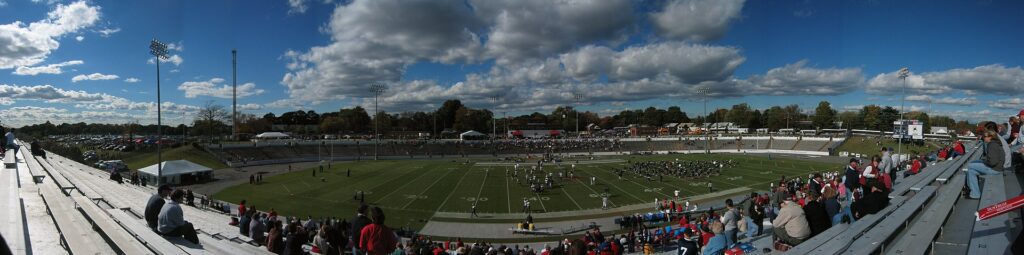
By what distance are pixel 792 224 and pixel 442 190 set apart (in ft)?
98.9

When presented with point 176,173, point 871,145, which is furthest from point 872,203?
point 871,145

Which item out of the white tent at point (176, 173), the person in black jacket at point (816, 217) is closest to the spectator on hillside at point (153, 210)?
the person in black jacket at point (816, 217)

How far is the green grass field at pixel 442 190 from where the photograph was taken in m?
27.7

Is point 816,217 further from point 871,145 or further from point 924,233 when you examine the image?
→ point 871,145

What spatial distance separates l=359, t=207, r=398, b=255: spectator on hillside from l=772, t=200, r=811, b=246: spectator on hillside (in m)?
4.97

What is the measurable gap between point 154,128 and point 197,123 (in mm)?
43808

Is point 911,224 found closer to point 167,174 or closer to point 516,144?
point 167,174

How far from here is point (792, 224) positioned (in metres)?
5.62

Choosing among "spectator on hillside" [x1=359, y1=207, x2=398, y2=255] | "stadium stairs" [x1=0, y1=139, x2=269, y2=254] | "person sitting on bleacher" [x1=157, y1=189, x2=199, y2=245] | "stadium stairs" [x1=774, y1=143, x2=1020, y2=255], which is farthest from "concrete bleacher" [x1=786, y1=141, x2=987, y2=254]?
"person sitting on bleacher" [x1=157, y1=189, x2=199, y2=245]

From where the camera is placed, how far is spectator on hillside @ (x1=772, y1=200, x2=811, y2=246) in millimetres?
5543

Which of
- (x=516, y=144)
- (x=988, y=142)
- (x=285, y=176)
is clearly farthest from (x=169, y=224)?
(x=516, y=144)

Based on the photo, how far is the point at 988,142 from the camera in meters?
6.80

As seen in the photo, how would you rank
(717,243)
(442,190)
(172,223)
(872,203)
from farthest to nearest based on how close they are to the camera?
(442,190) → (872,203) → (172,223) → (717,243)

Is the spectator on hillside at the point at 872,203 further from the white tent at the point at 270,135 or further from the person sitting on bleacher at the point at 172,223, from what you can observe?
the white tent at the point at 270,135
